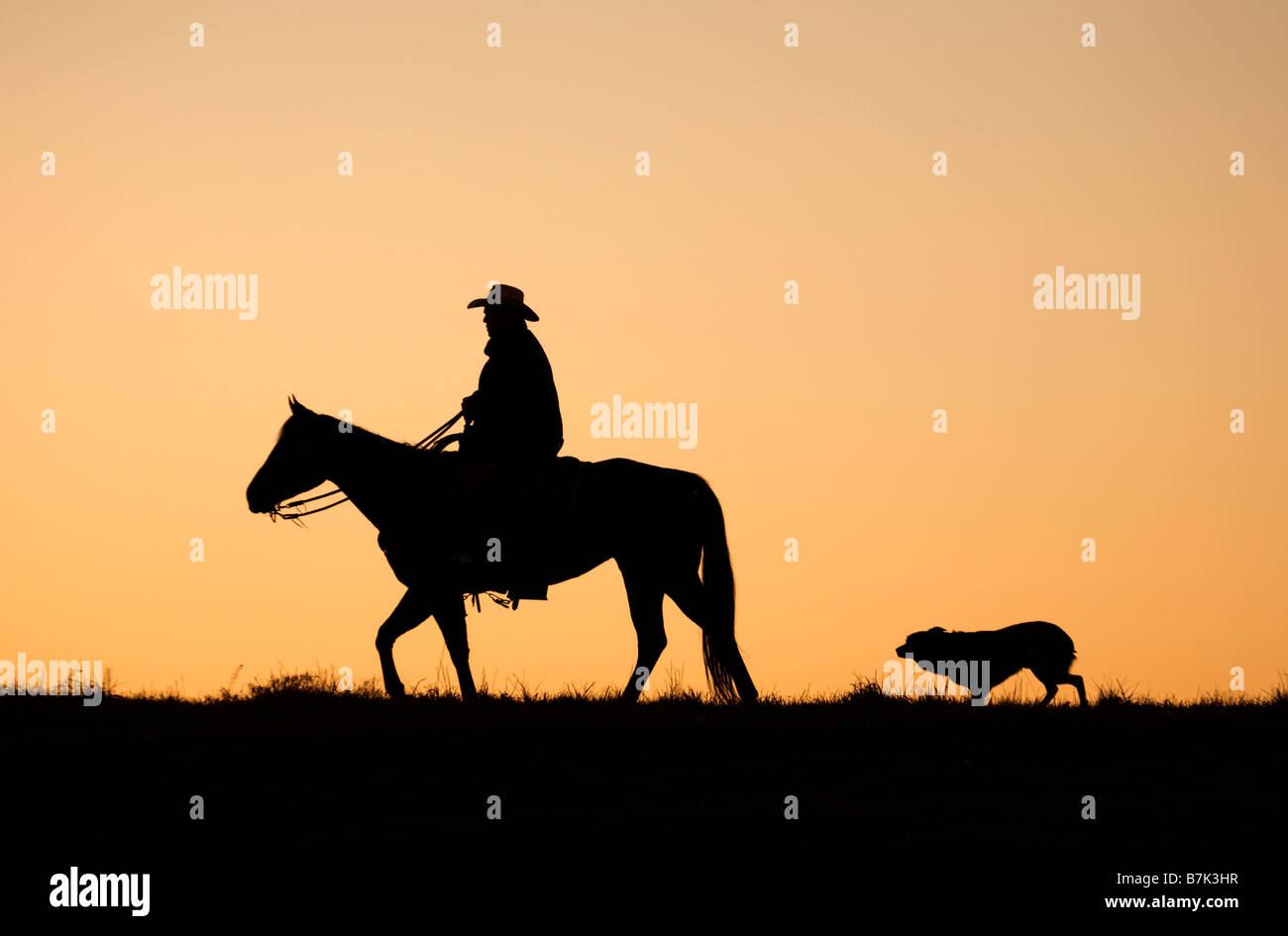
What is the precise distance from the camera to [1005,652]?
57.0ft

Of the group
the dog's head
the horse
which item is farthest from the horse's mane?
→ the dog's head

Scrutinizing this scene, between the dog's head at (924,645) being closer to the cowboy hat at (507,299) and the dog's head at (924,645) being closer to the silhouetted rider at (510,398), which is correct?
the silhouetted rider at (510,398)

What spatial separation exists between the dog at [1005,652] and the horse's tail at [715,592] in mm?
3383

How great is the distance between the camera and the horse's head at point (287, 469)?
14.8m

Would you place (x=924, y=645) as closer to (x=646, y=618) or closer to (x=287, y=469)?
(x=646, y=618)

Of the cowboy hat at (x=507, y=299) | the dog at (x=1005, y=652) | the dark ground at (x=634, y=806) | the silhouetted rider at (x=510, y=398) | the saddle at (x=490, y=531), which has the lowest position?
the dark ground at (x=634, y=806)

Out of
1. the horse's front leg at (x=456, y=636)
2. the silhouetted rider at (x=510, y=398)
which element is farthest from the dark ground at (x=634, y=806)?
the silhouetted rider at (x=510, y=398)

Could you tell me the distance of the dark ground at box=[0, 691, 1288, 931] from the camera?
8352mm

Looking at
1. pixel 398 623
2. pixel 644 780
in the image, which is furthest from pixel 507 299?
pixel 644 780

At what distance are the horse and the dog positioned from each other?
11.8 feet

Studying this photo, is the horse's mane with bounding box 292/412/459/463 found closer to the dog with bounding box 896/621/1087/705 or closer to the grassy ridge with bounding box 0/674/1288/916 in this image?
the grassy ridge with bounding box 0/674/1288/916

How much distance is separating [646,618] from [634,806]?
17.3 feet

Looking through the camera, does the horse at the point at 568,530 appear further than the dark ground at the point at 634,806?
Yes
